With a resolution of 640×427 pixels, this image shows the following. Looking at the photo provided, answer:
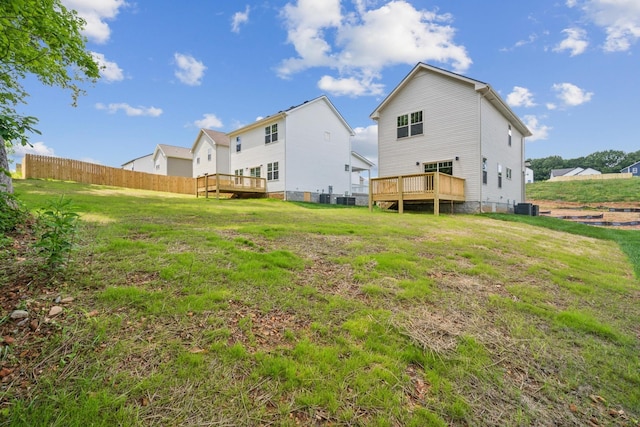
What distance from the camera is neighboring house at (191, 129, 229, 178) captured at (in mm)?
27766

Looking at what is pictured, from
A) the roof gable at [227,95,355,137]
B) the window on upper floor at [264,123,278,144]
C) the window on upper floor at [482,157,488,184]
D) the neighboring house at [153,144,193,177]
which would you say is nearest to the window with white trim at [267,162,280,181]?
the window on upper floor at [264,123,278,144]

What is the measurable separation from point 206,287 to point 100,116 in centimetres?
2482

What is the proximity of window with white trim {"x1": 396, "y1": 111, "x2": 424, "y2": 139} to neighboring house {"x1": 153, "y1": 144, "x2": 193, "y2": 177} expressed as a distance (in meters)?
26.8

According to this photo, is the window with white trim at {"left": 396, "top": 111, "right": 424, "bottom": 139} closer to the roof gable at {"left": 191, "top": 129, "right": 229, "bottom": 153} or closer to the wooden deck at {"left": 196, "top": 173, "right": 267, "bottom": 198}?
the wooden deck at {"left": 196, "top": 173, "right": 267, "bottom": 198}

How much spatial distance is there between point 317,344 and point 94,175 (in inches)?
1120

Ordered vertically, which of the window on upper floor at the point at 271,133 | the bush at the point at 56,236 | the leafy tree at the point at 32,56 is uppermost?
the window on upper floor at the point at 271,133

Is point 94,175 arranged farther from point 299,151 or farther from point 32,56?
point 32,56

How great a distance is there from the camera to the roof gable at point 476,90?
14416 mm

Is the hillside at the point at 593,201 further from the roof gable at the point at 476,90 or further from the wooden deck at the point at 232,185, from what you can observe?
the wooden deck at the point at 232,185

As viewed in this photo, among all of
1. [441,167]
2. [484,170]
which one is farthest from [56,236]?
[484,170]

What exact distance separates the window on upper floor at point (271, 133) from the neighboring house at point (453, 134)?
743 cm

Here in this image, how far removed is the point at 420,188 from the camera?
13305 mm

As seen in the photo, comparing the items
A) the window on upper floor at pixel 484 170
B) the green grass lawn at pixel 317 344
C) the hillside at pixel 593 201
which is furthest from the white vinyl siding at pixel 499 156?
the green grass lawn at pixel 317 344

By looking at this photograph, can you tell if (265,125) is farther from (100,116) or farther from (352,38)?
(100,116)
